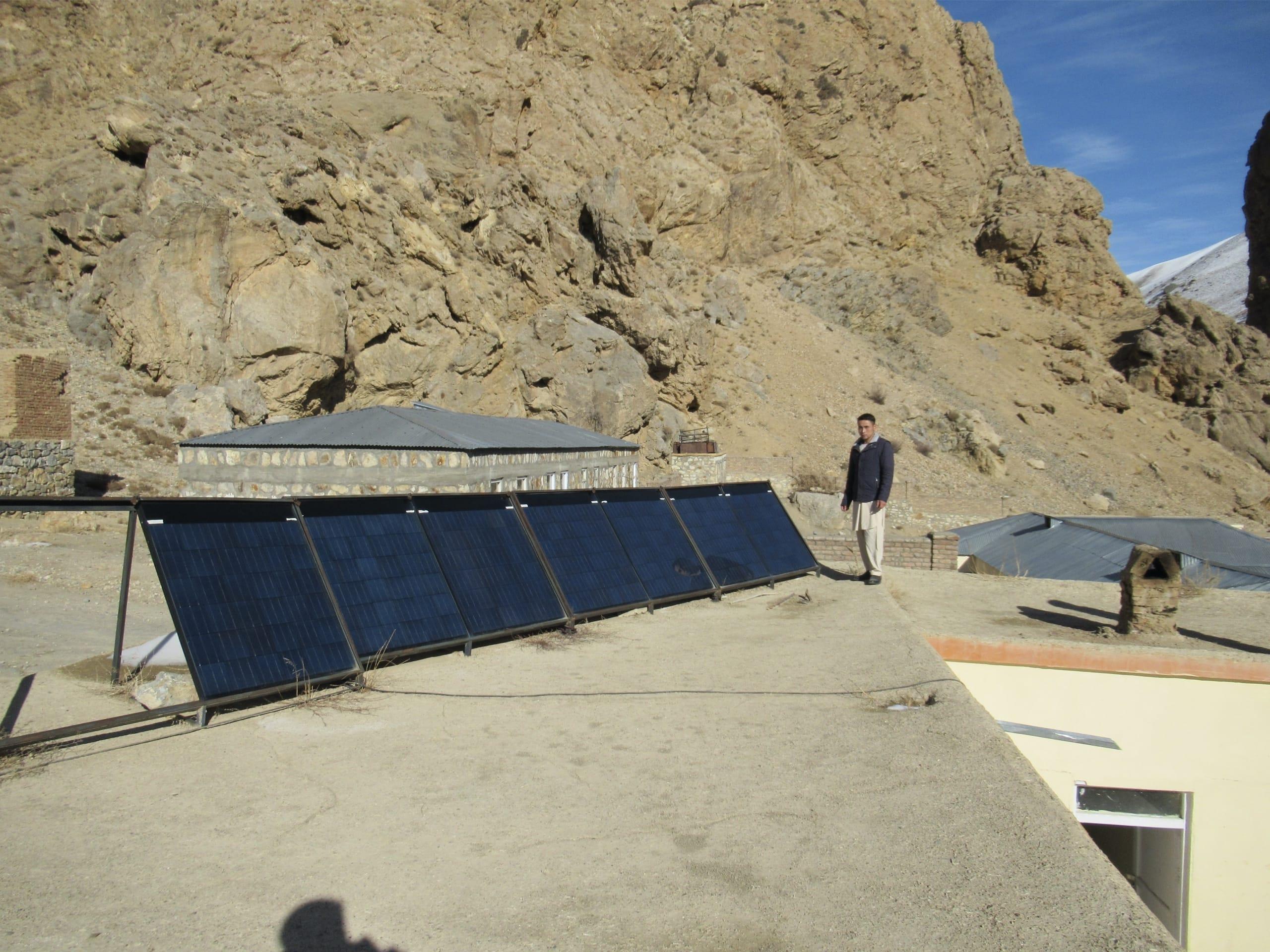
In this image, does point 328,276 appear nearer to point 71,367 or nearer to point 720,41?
point 71,367

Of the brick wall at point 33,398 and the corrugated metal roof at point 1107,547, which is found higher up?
the brick wall at point 33,398

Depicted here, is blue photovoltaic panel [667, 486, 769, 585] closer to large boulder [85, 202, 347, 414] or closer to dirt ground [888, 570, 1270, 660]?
dirt ground [888, 570, 1270, 660]

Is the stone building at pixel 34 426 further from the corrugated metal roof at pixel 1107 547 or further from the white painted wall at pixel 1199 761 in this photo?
the corrugated metal roof at pixel 1107 547

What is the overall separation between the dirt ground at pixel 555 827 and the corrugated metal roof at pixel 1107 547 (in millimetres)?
10059

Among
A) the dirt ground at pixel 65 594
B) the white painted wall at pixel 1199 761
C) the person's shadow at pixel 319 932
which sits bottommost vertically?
the white painted wall at pixel 1199 761

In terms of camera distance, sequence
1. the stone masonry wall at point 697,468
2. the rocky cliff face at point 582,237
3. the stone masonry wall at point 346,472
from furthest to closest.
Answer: the stone masonry wall at point 697,468
the rocky cliff face at point 582,237
the stone masonry wall at point 346,472

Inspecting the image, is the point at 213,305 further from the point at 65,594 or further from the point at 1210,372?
the point at 1210,372

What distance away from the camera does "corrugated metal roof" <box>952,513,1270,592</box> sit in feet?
48.2

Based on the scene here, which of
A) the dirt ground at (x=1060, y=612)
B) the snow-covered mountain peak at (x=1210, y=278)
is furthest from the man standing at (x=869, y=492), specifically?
the snow-covered mountain peak at (x=1210, y=278)

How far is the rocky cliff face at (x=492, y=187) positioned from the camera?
2703 centimetres

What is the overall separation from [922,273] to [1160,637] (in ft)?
176

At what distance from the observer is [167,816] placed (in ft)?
12.7

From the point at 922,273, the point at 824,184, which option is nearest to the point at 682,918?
the point at 922,273

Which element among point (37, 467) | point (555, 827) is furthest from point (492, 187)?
point (555, 827)
